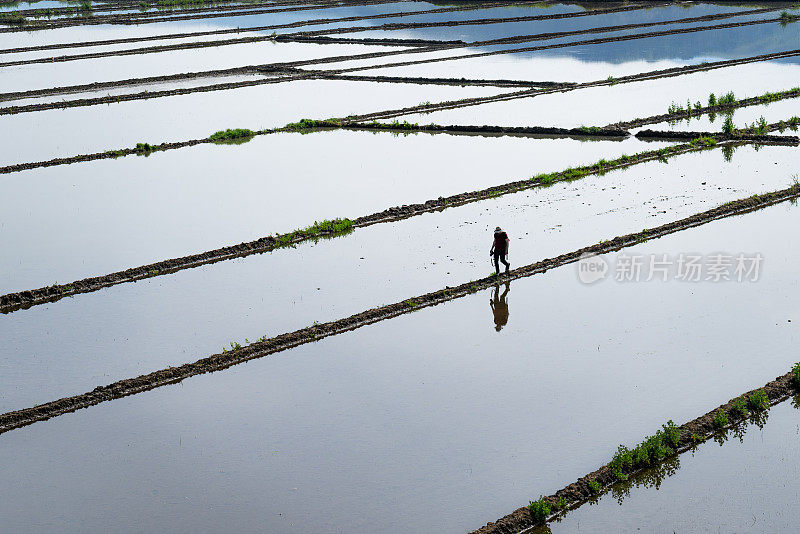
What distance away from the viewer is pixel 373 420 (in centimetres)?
654

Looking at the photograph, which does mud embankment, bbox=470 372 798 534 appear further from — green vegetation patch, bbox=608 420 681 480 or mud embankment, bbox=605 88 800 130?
mud embankment, bbox=605 88 800 130

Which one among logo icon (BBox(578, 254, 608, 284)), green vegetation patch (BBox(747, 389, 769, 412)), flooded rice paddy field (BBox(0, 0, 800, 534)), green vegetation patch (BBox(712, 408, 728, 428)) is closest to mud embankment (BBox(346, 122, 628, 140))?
flooded rice paddy field (BBox(0, 0, 800, 534))

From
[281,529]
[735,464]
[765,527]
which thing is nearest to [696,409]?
[735,464]

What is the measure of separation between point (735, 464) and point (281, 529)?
9.52ft

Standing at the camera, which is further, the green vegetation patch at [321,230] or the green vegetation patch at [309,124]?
the green vegetation patch at [309,124]

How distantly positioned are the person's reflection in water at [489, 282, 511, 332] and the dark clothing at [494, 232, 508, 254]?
1.10 feet

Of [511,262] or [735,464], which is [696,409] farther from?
[511,262]

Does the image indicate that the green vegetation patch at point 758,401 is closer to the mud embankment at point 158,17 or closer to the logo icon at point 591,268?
the logo icon at point 591,268

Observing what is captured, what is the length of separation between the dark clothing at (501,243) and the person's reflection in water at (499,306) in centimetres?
33

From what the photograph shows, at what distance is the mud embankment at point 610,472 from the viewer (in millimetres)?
5303

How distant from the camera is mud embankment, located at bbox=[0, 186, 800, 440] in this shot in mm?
6766

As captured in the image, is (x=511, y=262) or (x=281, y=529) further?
(x=511, y=262)

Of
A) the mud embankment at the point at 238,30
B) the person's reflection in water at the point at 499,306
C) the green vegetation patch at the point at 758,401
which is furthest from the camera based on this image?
the mud embankment at the point at 238,30

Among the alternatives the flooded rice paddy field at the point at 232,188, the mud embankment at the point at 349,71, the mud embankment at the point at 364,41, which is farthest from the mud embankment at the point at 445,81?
the flooded rice paddy field at the point at 232,188
